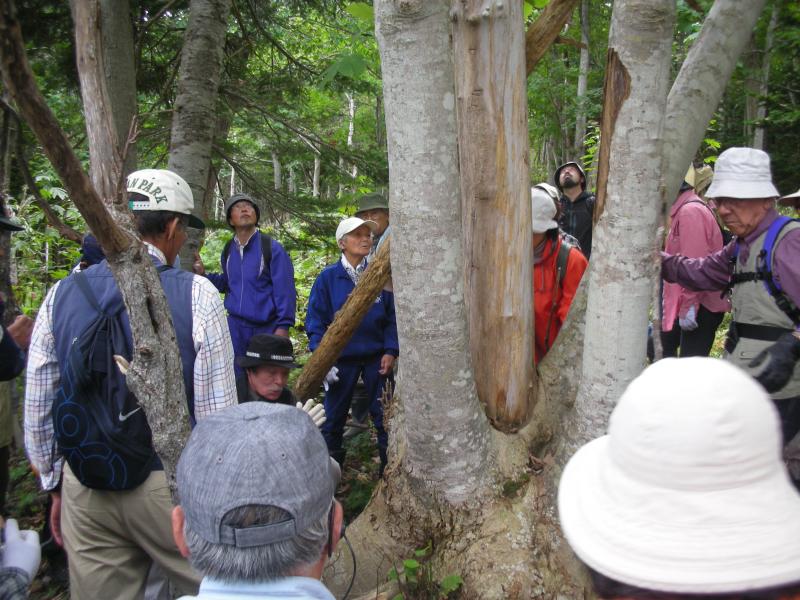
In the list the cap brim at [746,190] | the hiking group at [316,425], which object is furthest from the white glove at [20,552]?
the cap brim at [746,190]

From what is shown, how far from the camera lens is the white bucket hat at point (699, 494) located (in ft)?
3.14

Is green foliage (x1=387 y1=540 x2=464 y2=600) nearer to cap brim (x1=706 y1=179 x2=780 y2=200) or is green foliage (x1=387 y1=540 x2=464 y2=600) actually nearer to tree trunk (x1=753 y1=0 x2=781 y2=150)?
cap brim (x1=706 y1=179 x2=780 y2=200)

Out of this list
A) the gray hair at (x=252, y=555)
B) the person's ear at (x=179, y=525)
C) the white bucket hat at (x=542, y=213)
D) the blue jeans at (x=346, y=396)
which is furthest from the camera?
the blue jeans at (x=346, y=396)

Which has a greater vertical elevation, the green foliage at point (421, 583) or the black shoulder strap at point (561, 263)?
the black shoulder strap at point (561, 263)

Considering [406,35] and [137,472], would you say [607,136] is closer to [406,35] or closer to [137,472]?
[406,35]

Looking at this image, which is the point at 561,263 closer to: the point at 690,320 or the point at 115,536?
the point at 690,320

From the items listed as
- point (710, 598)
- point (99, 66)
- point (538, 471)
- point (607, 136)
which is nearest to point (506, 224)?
point (607, 136)

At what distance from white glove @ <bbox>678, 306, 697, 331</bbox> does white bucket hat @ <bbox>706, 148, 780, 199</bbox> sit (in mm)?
1654

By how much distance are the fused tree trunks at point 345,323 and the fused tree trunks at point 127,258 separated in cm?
185

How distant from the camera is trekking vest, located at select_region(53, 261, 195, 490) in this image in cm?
228

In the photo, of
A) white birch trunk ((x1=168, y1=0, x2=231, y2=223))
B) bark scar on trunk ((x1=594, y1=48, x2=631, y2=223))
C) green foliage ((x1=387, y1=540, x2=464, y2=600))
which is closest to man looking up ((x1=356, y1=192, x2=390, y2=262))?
white birch trunk ((x1=168, y1=0, x2=231, y2=223))

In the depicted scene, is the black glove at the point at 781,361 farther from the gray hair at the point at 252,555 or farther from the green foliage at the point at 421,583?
the gray hair at the point at 252,555

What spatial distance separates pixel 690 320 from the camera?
4766mm

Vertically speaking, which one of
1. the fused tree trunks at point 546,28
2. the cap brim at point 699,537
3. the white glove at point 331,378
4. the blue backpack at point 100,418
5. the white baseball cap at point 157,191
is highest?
the fused tree trunks at point 546,28
